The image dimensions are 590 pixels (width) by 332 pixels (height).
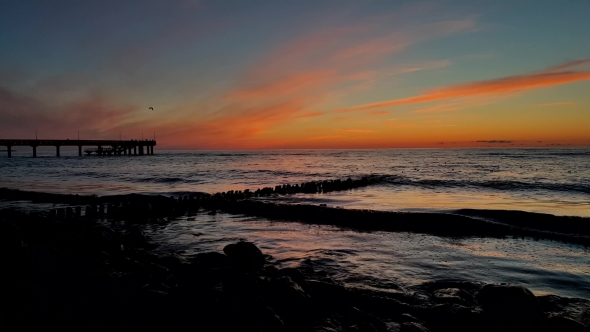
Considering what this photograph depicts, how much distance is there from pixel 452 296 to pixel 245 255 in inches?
197

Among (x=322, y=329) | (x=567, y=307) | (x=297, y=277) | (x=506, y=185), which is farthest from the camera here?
(x=506, y=185)

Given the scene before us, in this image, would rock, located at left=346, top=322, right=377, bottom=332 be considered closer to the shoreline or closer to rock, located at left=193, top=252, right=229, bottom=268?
rock, located at left=193, top=252, right=229, bottom=268

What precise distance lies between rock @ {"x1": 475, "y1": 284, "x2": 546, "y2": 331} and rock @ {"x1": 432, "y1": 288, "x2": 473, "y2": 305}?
1.91 ft

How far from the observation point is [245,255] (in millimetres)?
9469

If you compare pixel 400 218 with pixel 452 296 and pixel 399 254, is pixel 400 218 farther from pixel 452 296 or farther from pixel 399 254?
pixel 452 296

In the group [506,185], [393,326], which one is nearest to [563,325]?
[393,326]

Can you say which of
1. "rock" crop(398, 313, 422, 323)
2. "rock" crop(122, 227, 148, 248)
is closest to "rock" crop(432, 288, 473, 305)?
"rock" crop(398, 313, 422, 323)

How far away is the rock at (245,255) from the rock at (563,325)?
605 centimetres

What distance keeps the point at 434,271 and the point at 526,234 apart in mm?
7253

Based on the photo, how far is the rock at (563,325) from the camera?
18.3 feet

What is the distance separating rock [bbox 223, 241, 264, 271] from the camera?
9.26m

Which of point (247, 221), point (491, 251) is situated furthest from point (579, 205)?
point (247, 221)

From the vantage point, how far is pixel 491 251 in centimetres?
1145

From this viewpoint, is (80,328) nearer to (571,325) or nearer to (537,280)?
(571,325)
